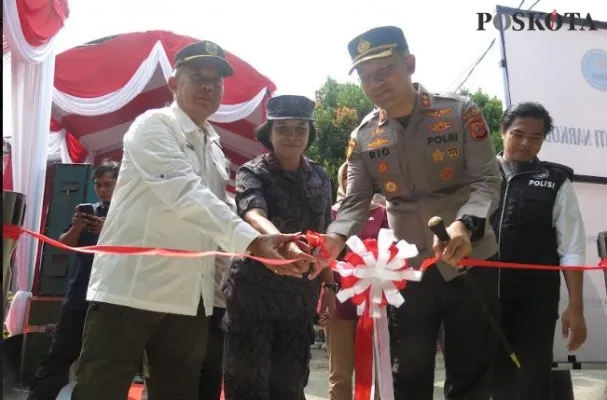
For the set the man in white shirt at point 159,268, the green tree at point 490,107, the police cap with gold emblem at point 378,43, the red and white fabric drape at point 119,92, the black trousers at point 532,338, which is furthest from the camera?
the green tree at point 490,107

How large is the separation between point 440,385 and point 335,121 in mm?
7878

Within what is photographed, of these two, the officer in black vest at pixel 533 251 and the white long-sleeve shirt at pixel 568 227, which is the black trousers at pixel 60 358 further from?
the white long-sleeve shirt at pixel 568 227

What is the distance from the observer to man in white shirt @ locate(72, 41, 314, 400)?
1.65 metres

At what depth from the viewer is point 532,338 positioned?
2.19 metres

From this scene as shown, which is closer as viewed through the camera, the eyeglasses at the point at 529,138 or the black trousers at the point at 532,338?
the black trousers at the point at 532,338

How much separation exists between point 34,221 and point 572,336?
3877mm

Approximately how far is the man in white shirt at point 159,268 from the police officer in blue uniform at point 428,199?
43cm

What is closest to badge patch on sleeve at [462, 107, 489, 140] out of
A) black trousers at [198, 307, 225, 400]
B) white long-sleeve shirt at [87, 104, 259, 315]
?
white long-sleeve shirt at [87, 104, 259, 315]

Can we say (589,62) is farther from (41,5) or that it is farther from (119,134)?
(119,134)

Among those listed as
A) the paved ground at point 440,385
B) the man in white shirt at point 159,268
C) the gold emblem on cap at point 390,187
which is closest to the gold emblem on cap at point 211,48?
the man in white shirt at point 159,268

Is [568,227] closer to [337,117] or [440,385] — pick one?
[440,385]

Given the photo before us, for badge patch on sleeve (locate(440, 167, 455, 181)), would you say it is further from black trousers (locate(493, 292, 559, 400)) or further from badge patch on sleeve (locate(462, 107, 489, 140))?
black trousers (locate(493, 292, 559, 400))

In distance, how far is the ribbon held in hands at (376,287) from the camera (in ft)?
5.26

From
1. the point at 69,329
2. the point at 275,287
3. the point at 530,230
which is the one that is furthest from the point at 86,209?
the point at 530,230
